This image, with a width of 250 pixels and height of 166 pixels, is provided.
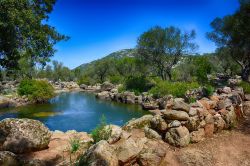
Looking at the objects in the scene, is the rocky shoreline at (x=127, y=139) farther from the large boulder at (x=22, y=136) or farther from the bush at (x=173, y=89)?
the bush at (x=173, y=89)

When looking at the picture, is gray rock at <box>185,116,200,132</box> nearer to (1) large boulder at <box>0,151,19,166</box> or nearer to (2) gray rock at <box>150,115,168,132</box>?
(2) gray rock at <box>150,115,168,132</box>

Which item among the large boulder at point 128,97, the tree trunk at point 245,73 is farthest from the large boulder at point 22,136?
the large boulder at point 128,97

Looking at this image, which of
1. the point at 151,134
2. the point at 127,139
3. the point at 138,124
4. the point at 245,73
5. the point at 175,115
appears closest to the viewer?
the point at 127,139

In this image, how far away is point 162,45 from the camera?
60.4 meters

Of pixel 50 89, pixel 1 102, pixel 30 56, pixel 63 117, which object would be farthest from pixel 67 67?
pixel 30 56

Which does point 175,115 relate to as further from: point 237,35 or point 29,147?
point 237,35

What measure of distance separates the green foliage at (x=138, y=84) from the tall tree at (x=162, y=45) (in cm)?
533

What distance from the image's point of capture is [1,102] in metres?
48.1

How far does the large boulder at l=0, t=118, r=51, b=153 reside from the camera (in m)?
9.82

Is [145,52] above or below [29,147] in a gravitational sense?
above

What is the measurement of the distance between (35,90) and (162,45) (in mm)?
30565

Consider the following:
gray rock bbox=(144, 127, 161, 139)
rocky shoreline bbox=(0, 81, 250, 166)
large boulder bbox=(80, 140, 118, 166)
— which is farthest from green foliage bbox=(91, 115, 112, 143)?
gray rock bbox=(144, 127, 161, 139)

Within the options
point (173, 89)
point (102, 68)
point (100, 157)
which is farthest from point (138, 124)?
point (102, 68)

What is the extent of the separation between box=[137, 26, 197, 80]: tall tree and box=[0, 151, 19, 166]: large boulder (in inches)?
2093
